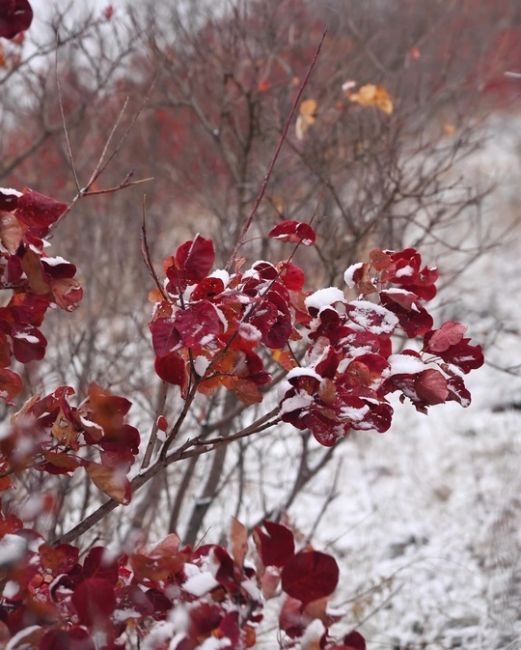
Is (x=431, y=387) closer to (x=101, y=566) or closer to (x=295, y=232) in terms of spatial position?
(x=295, y=232)

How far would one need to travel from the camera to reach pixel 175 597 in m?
1.00

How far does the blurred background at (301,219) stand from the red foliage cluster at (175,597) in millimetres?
674

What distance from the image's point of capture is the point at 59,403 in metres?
1.19

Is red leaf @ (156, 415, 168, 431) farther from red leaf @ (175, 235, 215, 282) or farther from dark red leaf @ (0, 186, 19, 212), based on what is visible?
dark red leaf @ (0, 186, 19, 212)

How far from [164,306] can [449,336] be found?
0.45 metres

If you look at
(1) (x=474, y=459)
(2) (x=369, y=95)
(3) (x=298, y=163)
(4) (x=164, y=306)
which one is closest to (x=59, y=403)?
(4) (x=164, y=306)

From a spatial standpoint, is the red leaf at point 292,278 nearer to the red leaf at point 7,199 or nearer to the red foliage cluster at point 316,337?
the red foliage cluster at point 316,337

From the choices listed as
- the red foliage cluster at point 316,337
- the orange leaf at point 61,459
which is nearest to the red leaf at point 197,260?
the red foliage cluster at point 316,337

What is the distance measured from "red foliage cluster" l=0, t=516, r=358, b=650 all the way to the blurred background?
67 cm

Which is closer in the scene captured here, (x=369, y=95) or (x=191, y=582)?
(x=191, y=582)

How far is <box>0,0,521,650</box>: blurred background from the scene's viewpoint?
299cm

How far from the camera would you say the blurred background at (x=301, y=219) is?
2.99 m

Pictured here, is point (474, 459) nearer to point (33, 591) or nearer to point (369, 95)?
point (369, 95)

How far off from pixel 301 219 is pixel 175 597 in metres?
2.81
